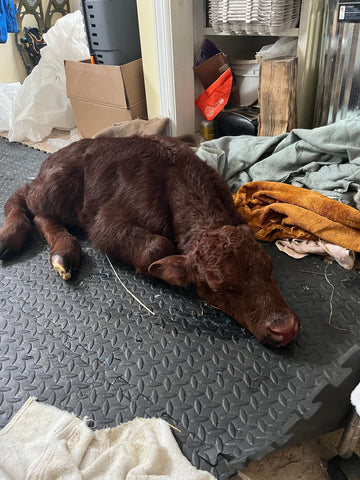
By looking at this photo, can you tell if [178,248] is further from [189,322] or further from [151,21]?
[151,21]

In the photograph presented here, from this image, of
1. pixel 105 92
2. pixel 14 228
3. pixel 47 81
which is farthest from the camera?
pixel 47 81

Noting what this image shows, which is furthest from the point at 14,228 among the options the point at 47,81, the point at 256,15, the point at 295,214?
the point at 47,81

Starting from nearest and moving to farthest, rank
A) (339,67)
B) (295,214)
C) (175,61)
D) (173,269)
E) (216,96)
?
(173,269) < (295,214) < (339,67) < (175,61) < (216,96)

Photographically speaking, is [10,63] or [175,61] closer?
[175,61]

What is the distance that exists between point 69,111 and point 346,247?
3.09 meters

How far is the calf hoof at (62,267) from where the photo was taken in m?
1.64

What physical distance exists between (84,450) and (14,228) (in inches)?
47.4

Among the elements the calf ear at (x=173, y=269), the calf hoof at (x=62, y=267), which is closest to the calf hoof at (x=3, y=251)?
the calf hoof at (x=62, y=267)

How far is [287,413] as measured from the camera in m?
1.08

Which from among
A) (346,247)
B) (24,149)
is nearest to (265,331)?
(346,247)

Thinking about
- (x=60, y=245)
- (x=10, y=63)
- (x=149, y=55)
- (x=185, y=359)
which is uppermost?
(x=149, y=55)

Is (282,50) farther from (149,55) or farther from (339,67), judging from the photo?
(149,55)

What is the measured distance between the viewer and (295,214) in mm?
1728

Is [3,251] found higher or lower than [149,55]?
lower
